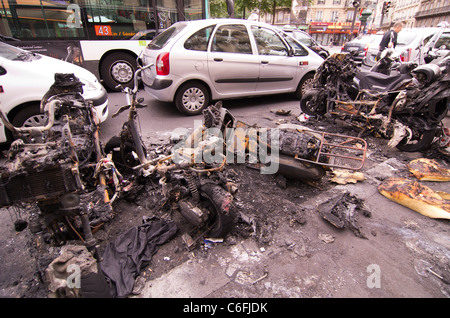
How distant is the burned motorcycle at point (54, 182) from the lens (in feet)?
5.78

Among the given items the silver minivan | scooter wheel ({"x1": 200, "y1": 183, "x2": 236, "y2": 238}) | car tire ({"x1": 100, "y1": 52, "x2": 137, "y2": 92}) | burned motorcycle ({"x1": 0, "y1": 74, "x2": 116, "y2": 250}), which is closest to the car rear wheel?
burned motorcycle ({"x1": 0, "y1": 74, "x2": 116, "y2": 250})

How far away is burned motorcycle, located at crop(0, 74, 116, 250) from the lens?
1.76 meters

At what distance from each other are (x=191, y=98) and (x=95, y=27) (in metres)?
3.97

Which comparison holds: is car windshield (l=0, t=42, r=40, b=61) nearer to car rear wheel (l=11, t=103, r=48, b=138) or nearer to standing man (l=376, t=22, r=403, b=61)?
car rear wheel (l=11, t=103, r=48, b=138)

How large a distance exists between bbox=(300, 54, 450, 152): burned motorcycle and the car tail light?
344cm

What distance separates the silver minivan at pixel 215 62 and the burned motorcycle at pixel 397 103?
133 centimetres

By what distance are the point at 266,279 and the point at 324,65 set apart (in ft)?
17.2

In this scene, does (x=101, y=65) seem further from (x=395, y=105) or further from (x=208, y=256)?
(x=395, y=105)

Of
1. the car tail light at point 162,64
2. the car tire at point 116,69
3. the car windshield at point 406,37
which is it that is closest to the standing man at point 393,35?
the car windshield at point 406,37

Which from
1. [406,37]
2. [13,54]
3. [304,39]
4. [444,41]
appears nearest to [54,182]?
[13,54]

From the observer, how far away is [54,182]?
1871 millimetres

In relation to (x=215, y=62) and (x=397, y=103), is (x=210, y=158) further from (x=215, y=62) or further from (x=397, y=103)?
(x=397, y=103)
